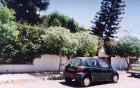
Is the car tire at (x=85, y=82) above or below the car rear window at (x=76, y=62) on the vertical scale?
below

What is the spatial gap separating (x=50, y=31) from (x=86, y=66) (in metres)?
5.11

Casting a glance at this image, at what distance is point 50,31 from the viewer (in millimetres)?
12297

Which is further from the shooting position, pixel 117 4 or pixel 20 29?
pixel 117 4

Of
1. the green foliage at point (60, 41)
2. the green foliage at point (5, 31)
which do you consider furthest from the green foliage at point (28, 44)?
the green foliage at point (60, 41)

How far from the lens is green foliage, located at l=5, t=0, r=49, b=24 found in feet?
A: 73.2

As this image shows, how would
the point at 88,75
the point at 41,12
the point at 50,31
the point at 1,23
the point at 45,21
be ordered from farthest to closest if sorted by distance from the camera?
the point at 41,12 → the point at 45,21 → the point at 50,31 → the point at 1,23 → the point at 88,75

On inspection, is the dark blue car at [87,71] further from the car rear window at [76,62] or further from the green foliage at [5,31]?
the green foliage at [5,31]

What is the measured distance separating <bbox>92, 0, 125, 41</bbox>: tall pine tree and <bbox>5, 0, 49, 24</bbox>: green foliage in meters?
11.5

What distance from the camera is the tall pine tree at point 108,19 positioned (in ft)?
89.8

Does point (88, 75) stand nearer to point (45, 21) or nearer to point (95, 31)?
point (45, 21)

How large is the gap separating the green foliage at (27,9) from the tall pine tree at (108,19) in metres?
11.5

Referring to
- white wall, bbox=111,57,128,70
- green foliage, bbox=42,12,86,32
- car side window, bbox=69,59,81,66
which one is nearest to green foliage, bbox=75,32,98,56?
car side window, bbox=69,59,81,66

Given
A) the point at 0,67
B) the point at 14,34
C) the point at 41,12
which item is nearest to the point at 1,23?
the point at 14,34

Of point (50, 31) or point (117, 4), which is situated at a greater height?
point (117, 4)
